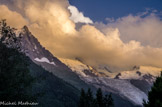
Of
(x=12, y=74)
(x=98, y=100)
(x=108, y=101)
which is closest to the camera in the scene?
(x=12, y=74)

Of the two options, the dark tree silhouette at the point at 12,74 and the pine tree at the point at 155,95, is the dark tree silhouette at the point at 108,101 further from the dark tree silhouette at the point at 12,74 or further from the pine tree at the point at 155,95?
the dark tree silhouette at the point at 12,74

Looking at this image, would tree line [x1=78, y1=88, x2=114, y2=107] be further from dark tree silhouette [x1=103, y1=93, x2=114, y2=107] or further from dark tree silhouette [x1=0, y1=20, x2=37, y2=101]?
dark tree silhouette [x1=0, y1=20, x2=37, y2=101]

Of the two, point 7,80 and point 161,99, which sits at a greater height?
point 161,99

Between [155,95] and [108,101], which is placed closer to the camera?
[155,95]

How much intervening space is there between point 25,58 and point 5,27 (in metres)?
3.93

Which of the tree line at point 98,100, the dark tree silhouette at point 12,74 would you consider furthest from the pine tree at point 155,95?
the tree line at point 98,100

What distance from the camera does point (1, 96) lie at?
79.6 ft

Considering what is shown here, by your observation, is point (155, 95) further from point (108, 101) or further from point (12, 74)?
point (108, 101)

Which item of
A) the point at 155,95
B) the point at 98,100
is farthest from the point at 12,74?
the point at 98,100

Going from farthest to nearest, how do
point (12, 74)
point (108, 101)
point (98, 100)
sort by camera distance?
1. point (98, 100)
2. point (108, 101)
3. point (12, 74)

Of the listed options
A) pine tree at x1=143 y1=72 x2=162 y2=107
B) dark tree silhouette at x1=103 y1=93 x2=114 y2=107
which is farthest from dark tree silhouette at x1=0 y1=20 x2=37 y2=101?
dark tree silhouette at x1=103 y1=93 x2=114 y2=107

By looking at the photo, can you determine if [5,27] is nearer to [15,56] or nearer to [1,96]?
[15,56]

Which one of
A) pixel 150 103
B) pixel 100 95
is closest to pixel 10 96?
pixel 150 103

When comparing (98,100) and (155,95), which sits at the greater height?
(98,100)
